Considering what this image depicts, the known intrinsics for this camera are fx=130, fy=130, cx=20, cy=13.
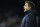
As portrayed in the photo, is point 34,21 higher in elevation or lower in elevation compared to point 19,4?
lower

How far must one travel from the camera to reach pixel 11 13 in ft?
17.3

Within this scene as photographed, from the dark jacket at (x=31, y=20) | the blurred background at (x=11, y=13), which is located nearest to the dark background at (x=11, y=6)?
the blurred background at (x=11, y=13)

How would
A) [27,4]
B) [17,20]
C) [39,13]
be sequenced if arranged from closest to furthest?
[39,13]
[27,4]
[17,20]

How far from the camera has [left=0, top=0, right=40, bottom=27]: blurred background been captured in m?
5.13

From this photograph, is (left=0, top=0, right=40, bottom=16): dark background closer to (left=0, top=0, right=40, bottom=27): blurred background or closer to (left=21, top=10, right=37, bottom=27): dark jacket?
(left=0, top=0, right=40, bottom=27): blurred background

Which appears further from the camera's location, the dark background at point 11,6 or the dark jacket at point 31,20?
the dark background at point 11,6

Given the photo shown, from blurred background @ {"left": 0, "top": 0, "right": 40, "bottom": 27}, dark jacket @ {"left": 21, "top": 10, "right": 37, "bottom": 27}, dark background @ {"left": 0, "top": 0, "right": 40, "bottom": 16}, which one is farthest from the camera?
dark background @ {"left": 0, "top": 0, "right": 40, "bottom": 16}

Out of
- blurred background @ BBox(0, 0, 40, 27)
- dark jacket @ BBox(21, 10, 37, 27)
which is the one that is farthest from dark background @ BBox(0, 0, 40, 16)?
dark jacket @ BBox(21, 10, 37, 27)

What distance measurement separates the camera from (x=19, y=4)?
5219 mm

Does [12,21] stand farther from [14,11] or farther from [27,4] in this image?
[27,4]

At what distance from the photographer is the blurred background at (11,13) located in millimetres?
5129

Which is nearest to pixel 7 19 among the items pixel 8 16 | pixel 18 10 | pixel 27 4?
pixel 8 16

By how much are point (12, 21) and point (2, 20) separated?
404mm

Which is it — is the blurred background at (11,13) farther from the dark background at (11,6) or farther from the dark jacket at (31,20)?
the dark jacket at (31,20)
